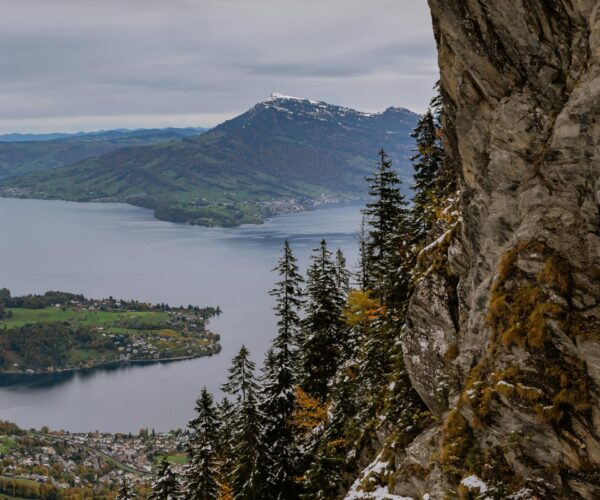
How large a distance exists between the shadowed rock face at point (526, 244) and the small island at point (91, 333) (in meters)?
129

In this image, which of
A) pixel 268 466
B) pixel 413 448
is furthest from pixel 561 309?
pixel 268 466

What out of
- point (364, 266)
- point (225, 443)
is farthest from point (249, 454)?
point (364, 266)

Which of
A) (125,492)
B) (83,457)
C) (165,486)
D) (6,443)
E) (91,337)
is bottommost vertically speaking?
(83,457)

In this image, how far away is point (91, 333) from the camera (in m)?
176

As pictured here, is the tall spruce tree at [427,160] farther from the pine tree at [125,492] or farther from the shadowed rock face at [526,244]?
the pine tree at [125,492]

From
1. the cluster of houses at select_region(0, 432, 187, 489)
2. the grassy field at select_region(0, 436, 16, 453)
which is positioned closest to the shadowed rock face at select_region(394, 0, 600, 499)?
the cluster of houses at select_region(0, 432, 187, 489)

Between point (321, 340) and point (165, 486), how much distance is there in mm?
10976

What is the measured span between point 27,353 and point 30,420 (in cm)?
5461

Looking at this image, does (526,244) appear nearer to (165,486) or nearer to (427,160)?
(427,160)

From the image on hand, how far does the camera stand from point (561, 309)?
35.4 ft

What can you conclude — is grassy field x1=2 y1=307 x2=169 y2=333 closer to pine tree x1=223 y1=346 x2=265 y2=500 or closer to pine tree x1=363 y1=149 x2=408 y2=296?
pine tree x1=363 y1=149 x2=408 y2=296

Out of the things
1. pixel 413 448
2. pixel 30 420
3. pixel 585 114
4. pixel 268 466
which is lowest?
pixel 30 420

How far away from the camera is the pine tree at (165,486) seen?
96.3ft

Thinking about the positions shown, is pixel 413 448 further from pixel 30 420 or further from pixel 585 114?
pixel 30 420
